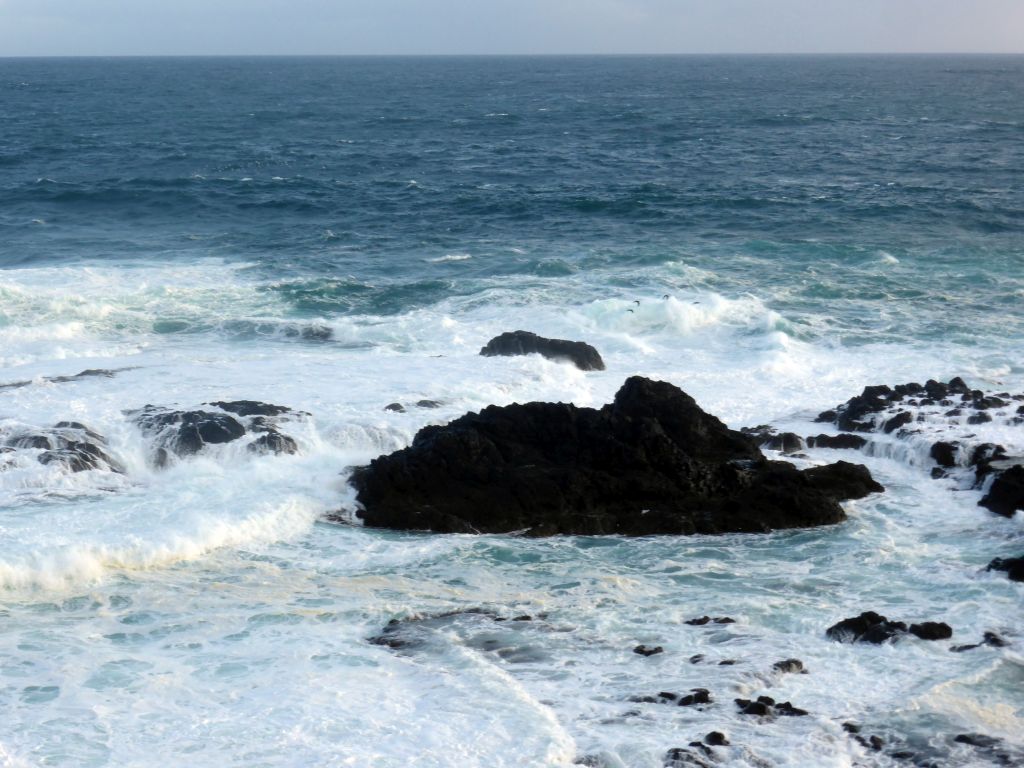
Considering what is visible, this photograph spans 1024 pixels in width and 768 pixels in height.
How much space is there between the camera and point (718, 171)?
5634cm

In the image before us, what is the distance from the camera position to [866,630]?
14.5 m

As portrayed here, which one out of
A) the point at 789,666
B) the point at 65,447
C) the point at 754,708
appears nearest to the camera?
the point at 754,708

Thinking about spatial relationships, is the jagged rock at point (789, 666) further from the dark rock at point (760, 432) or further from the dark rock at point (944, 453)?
the dark rock at point (944, 453)

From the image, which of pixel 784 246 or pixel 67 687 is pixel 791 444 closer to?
pixel 67 687

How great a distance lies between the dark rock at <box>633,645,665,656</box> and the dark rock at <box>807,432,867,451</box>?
8315 mm

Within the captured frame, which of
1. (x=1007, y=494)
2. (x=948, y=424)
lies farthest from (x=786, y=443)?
(x=1007, y=494)

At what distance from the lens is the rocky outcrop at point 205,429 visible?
790 inches

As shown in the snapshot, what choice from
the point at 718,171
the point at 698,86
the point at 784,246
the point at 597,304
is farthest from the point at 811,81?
the point at 597,304

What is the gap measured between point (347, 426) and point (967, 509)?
34.7 ft

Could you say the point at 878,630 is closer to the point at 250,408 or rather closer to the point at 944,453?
the point at 944,453

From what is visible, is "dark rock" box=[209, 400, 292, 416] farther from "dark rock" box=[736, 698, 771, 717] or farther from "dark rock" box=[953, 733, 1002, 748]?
"dark rock" box=[953, 733, 1002, 748]

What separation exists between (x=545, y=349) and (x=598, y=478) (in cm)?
768

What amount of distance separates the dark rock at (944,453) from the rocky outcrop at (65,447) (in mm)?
13882

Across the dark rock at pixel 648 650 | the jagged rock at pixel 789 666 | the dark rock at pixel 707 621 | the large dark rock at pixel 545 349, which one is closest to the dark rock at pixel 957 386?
the large dark rock at pixel 545 349
